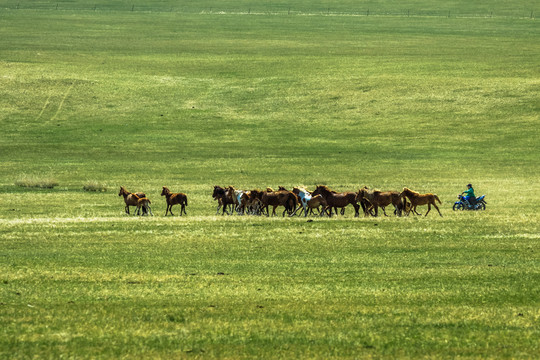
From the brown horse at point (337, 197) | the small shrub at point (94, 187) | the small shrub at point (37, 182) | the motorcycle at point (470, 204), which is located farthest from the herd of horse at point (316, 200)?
the small shrub at point (37, 182)

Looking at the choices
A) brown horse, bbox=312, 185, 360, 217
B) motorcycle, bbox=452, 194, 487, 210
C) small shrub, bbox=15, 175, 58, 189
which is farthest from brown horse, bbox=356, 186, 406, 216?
small shrub, bbox=15, 175, 58, 189

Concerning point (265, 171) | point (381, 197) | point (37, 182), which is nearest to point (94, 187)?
point (37, 182)

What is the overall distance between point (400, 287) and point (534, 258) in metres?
5.20

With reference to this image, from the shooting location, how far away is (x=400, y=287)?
16.8 m

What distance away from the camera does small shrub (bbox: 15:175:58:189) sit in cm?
4384

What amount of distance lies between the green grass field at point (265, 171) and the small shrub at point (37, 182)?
132 mm

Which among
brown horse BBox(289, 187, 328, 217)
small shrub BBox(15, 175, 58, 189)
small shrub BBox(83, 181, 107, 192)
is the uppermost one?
small shrub BBox(15, 175, 58, 189)

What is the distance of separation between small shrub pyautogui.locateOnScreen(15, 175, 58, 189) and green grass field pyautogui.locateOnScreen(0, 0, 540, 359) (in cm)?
13

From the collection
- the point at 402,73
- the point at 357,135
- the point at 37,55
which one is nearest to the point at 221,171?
the point at 357,135

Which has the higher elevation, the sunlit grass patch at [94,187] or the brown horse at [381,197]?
the sunlit grass patch at [94,187]

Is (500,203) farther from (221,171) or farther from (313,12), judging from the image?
(313,12)

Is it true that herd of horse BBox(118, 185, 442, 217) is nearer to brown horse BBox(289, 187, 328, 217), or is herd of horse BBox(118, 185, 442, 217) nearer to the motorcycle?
brown horse BBox(289, 187, 328, 217)

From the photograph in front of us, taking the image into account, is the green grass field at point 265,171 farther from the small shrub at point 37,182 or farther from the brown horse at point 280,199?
the brown horse at point 280,199

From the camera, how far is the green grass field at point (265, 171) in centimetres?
1362
